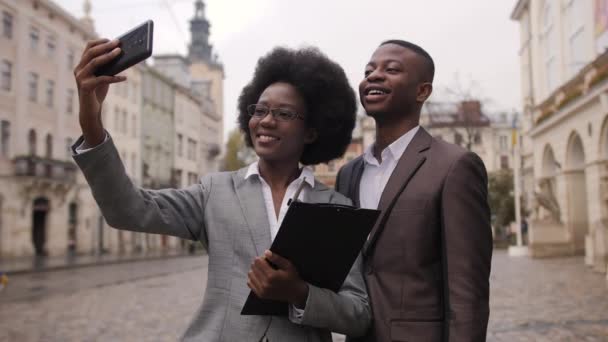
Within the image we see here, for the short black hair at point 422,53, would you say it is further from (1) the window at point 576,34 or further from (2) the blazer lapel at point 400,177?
(1) the window at point 576,34

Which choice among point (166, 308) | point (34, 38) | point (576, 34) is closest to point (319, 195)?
point (166, 308)

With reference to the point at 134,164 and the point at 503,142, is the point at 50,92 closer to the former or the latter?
the point at 134,164

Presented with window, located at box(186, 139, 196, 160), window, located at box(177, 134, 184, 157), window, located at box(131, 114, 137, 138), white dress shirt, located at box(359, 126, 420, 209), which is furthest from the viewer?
window, located at box(186, 139, 196, 160)

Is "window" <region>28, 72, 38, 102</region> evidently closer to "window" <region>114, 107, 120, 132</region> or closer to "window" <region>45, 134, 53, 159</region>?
"window" <region>45, 134, 53, 159</region>

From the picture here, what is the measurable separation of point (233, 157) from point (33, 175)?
36.7 meters

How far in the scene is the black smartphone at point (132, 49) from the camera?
211 centimetres

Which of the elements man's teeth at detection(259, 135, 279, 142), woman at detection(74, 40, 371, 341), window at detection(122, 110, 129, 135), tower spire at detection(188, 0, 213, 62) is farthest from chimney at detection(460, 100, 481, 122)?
tower spire at detection(188, 0, 213, 62)

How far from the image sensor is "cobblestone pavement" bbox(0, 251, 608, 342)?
8.45m

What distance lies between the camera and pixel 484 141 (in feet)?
249

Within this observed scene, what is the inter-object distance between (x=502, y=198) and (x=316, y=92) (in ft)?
175

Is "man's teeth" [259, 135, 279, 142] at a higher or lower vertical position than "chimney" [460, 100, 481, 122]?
lower

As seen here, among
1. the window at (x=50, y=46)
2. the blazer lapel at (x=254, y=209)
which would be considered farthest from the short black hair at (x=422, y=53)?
the window at (x=50, y=46)

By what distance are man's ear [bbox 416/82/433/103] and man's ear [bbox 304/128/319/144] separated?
0.51 metres

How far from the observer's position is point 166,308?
11414mm
